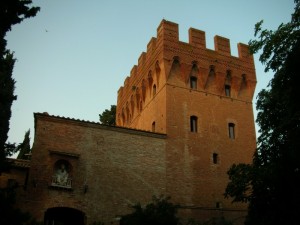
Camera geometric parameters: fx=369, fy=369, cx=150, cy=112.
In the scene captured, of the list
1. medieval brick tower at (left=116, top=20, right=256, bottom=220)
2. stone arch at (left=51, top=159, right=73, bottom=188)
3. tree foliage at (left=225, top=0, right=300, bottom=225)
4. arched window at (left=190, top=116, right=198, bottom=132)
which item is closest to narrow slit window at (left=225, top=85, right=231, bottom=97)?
medieval brick tower at (left=116, top=20, right=256, bottom=220)

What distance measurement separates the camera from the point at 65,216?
57.6 ft

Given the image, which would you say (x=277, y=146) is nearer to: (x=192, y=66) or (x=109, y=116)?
(x=192, y=66)

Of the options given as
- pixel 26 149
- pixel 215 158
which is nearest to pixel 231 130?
pixel 215 158

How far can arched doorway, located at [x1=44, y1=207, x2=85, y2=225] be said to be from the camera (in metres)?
16.4

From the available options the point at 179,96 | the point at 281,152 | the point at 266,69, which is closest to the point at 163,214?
the point at 281,152

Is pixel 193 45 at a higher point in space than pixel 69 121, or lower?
higher

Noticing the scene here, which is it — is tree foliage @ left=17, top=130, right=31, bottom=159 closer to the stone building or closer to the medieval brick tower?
the stone building

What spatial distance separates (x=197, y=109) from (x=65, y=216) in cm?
897

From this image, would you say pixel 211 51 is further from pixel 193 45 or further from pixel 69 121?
pixel 69 121

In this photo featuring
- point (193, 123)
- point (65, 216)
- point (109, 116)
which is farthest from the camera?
point (109, 116)

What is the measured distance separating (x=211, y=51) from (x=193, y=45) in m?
1.26

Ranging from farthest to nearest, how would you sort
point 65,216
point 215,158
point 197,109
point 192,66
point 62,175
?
point 192,66
point 197,109
point 215,158
point 65,216
point 62,175

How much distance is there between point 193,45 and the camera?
72.1 ft

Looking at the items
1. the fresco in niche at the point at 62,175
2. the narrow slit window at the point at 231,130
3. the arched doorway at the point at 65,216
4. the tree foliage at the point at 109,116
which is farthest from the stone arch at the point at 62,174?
the tree foliage at the point at 109,116
